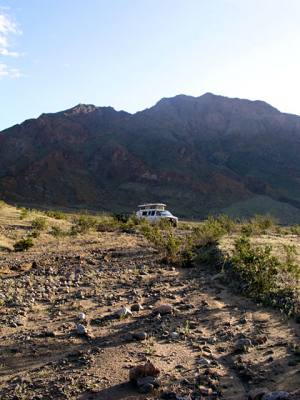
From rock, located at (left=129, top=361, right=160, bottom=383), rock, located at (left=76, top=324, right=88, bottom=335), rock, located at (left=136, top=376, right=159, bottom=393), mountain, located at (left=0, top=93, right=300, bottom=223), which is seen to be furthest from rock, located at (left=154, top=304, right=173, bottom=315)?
mountain, located at (left=0, top=93, right=300, bottom=223)

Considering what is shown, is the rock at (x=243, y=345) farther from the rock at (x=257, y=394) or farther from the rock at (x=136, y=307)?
the rock at (x=136, y=307)

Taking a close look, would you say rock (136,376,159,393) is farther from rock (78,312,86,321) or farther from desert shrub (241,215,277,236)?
desert shrub (241,215,277,236)

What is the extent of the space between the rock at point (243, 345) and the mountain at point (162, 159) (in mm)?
67603

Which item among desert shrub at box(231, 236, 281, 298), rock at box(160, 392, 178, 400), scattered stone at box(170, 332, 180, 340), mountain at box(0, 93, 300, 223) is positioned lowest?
rock at box(160, 392, 178, 400)

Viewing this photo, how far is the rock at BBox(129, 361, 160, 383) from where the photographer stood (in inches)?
A: 203

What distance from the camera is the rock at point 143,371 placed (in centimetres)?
514

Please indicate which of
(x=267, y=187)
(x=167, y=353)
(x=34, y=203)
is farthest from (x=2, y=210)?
(x=267, y=187)

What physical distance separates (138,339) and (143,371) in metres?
1.24

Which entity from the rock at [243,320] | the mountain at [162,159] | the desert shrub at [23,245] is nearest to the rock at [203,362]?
the rock at [243,320]

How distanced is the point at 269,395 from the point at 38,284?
6.08m

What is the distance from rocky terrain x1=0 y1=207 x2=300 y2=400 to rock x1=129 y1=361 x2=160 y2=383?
10 millimetres

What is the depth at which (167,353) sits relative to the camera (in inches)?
235

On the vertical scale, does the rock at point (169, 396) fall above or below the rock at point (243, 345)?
below

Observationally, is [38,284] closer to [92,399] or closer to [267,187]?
[92,399]
